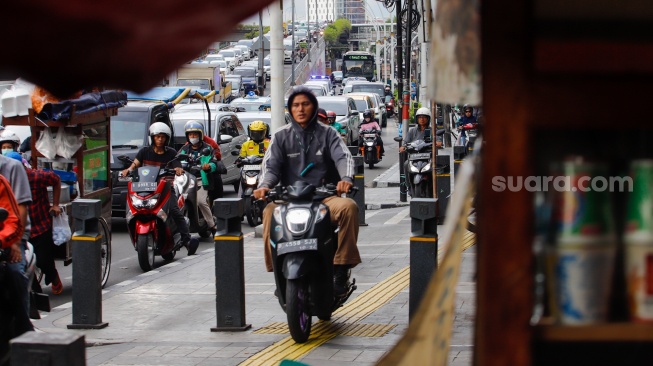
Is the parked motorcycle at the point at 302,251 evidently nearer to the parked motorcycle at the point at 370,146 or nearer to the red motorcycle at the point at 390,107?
the parked motorcycle at the point at 370,146

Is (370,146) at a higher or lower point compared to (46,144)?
lower

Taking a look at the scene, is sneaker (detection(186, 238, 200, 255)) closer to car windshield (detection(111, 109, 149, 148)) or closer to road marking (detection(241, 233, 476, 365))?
road marking (detection(241, 233, 476, 365))

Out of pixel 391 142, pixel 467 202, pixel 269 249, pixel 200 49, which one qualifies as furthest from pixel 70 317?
pixel 391 142

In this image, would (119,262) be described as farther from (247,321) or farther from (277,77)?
(247,321)

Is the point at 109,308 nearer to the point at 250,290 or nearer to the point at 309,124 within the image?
the point at 250,290

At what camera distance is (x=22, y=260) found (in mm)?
7328

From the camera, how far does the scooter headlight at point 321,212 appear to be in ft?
23.9

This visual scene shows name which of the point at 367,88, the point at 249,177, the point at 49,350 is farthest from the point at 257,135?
the point at 367,88

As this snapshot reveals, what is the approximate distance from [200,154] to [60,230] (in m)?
5.07

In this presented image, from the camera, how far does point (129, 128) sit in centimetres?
1762

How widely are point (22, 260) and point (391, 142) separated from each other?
3337 cm

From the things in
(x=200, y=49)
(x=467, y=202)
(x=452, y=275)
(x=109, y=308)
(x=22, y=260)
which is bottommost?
(x=109, y=308)

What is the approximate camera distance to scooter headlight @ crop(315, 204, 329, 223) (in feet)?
23.9

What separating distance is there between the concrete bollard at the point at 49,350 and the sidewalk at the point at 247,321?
7.61 feet
